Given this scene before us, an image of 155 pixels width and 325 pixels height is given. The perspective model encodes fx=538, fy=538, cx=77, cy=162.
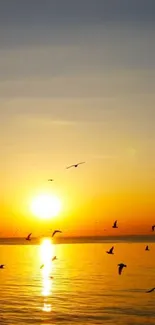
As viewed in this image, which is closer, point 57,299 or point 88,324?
point 88,324

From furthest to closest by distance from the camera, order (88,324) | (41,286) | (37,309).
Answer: (41,286), (37,309), (88,324)

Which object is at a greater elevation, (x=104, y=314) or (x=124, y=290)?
→ (x=124, y=290)

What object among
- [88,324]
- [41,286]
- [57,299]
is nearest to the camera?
[88,324]

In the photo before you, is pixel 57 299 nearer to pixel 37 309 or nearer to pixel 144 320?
pixel 37 309

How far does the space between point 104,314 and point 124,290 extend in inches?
798

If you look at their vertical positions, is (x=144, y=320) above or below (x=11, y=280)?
below

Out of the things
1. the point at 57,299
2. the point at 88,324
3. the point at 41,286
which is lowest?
the point at 88,324

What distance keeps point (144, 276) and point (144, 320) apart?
42527 millimetres

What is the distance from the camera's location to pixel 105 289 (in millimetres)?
75125

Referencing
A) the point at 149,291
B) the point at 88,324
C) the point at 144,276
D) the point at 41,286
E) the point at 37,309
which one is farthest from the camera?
the point at 144,276

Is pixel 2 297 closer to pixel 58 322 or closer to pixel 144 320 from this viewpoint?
pixel 58 322

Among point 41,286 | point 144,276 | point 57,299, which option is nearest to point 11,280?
point 41,286

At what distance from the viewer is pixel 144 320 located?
5069 centimetres

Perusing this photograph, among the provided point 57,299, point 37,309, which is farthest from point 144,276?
point 37,309
